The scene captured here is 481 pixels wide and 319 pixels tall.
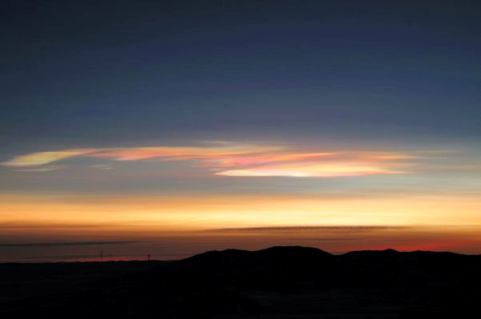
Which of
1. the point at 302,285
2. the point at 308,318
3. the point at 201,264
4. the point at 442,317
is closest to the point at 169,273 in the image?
the point at 201,264

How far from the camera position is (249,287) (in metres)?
65.3

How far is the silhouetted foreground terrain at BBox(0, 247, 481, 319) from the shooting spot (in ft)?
166

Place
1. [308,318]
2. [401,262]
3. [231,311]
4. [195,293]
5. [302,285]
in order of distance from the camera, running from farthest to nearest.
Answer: [401,262]
[302,285]
[195,293]
[231,311]
[308,318]

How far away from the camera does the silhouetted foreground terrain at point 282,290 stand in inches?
1993

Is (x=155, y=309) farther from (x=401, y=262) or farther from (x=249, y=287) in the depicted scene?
(x=401, y=262)

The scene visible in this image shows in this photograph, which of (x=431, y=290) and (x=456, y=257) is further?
(x=456, y=257)

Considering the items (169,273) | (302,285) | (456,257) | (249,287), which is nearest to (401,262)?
(456,257)

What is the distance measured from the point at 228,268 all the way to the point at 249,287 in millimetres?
5103

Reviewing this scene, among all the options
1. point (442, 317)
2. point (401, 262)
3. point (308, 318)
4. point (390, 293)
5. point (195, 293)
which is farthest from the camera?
point (401, 262)

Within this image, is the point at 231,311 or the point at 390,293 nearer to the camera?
the point at 231,311

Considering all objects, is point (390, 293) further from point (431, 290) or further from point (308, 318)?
point (308, 318)

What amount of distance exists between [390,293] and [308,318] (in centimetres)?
1760

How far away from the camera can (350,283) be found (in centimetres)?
6744

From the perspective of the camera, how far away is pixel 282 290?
212 feet
